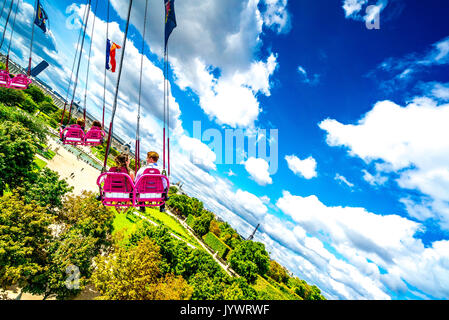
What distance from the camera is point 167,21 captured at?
1092 centimetres

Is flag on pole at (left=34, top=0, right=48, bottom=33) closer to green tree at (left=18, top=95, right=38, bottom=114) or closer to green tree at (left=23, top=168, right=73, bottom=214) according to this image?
green tree at (left=23, top=168, right=73, bottom=214)

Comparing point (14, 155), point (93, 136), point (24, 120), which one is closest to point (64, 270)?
point (93, 136)

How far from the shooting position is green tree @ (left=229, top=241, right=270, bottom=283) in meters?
50.1

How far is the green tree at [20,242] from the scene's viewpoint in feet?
61.1

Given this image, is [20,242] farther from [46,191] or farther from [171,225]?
[171,225]

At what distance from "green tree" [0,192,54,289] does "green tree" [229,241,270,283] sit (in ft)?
136

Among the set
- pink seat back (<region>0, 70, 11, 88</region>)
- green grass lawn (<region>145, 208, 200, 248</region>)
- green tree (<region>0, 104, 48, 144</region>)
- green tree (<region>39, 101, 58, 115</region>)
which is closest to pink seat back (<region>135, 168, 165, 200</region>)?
pink seat back (<region>0, 70, 11, 88</region>)

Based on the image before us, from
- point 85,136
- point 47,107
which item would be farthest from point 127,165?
point 47,107

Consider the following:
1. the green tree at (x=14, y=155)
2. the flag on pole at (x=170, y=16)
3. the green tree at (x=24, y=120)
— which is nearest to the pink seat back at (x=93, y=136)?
the flag on pole at (x=170, y=16)

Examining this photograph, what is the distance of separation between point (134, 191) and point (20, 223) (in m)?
20.0

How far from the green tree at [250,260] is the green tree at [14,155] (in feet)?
160

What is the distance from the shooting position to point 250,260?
5641 cm
